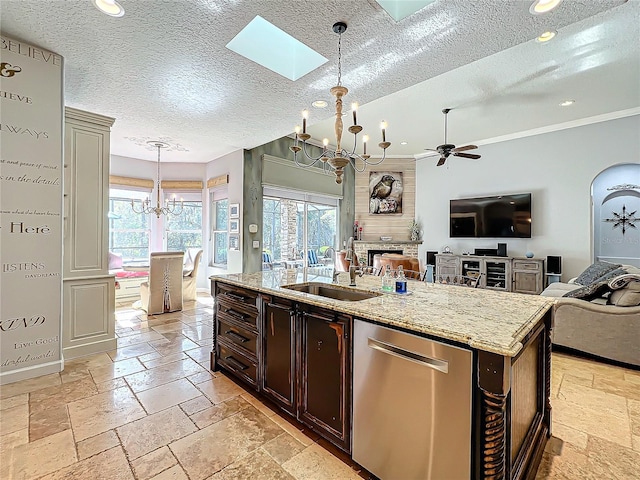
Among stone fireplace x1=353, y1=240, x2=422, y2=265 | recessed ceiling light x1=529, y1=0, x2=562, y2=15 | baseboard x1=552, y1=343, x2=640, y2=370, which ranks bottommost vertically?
baseboard x1=552, y1=343, x2=640, y2=370

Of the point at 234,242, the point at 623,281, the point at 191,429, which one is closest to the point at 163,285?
the point at 234,242

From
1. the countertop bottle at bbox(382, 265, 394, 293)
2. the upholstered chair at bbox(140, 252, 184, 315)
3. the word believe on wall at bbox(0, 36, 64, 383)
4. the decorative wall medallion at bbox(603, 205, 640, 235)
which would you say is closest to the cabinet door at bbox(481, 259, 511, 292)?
the decorative wall medallion at bbox(603, 205, 640, 235)

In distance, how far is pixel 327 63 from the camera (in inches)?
105

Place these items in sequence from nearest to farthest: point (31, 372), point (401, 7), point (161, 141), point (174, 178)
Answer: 1. point (401, 7)
2. point (31, 372)
3. point (161, 141)
4. point (174, 178)

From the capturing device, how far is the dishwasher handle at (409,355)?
128cm

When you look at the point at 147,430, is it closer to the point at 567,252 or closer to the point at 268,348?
the point at 268,348

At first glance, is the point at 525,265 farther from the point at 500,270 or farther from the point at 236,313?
the point at 236,313

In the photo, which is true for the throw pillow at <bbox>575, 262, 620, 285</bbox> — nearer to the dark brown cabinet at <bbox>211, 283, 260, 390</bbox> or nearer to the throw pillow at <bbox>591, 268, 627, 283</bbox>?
the throw pillow at <bbox>591, 268, 627, 283</bbox>

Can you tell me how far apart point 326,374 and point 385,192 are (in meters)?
6.32

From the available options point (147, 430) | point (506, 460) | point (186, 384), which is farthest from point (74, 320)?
point (506, 460)

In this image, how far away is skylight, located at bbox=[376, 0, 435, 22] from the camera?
6.57 ft

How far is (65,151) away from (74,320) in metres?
1.75

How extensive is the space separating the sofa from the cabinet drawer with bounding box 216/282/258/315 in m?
2.94

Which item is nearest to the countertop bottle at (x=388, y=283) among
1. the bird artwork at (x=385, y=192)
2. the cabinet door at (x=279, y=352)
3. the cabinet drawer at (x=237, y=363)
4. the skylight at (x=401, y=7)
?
the cabinet door at (x=279, y=352)
